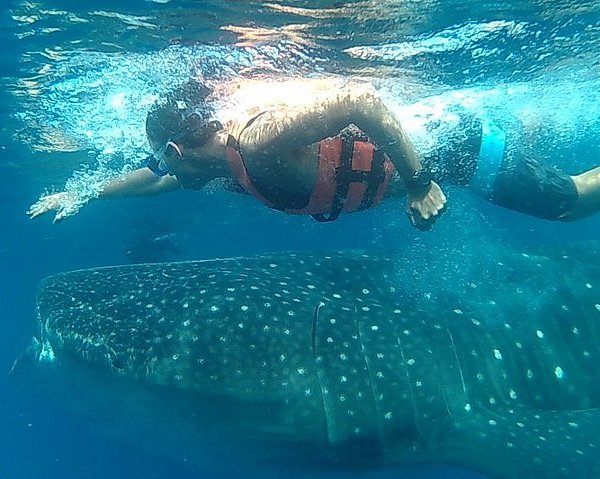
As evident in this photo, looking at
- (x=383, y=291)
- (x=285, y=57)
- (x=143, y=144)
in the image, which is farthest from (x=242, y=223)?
(x=383, y=291)

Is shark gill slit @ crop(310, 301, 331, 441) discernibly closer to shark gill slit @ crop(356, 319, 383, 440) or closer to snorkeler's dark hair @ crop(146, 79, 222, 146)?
shark gill slit @ crop(356, 319, 383, 440)

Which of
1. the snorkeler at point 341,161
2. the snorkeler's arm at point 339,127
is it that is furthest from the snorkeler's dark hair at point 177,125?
the snorkeler's arm at point 339,127

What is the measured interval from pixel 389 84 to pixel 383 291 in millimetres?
6616

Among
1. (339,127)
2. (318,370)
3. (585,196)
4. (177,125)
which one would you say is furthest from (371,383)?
(585,196)

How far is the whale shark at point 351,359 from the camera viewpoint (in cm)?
454

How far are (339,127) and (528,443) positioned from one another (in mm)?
2796

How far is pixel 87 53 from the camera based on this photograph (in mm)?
8484

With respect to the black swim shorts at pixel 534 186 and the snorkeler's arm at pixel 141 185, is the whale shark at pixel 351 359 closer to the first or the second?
the black swim shorts at pixel 534 186

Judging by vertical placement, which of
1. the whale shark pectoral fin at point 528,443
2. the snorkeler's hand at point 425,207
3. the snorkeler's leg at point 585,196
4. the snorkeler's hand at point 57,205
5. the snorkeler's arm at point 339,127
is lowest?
the snorkeler's hand at point 57,205

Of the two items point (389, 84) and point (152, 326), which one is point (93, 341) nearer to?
point (152, 326)

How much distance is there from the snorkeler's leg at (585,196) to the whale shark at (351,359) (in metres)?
1.01

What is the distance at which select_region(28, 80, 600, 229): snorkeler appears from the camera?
13.5 ft

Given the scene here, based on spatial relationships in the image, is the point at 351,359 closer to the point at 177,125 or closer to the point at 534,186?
the point at 177,125

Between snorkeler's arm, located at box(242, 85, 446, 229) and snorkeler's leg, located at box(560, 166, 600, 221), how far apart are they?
2631mm
